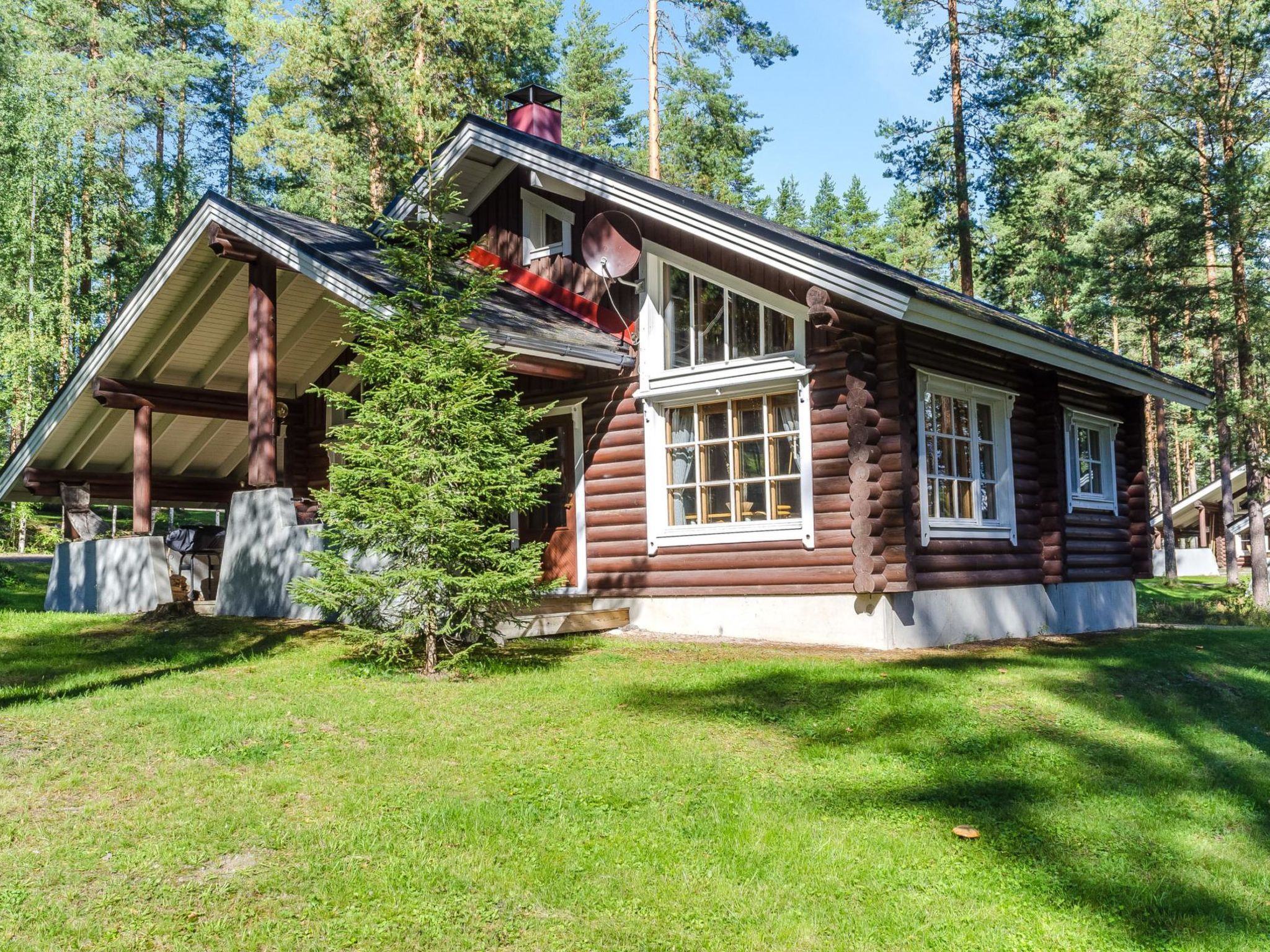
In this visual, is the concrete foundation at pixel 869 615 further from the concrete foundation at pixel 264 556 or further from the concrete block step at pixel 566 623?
the concrete foundation at pixel 264 556

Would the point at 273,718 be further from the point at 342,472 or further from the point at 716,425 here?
the point at 716,425

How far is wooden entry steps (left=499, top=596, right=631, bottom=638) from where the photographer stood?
10.8 meters

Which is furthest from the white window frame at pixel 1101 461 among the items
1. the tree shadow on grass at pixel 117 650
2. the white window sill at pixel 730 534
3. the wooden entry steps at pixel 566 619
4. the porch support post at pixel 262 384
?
the porch support post at pixel 262 384

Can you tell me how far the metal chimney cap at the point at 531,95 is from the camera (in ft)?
50.8

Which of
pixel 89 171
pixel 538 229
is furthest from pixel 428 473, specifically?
pixel 89 171

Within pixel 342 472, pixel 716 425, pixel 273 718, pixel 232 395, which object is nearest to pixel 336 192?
pixel 232 395

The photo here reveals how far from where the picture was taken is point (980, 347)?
12.4m

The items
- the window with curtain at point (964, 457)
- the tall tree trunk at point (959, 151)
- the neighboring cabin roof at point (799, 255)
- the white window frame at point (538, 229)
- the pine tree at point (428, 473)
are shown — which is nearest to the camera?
the pine tree at point (428, 473)

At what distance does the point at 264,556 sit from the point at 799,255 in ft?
23.2

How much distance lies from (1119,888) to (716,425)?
7781 mm

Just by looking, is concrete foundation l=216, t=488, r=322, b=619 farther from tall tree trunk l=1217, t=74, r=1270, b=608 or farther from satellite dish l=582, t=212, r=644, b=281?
tall tree trunk l=1217, t=74, r=1270, b=608

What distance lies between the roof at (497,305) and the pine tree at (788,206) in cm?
4506

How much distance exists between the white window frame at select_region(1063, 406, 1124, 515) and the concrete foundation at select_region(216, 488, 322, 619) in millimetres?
9874

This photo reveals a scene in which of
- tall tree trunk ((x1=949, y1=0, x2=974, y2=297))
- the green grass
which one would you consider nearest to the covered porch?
the green grass
